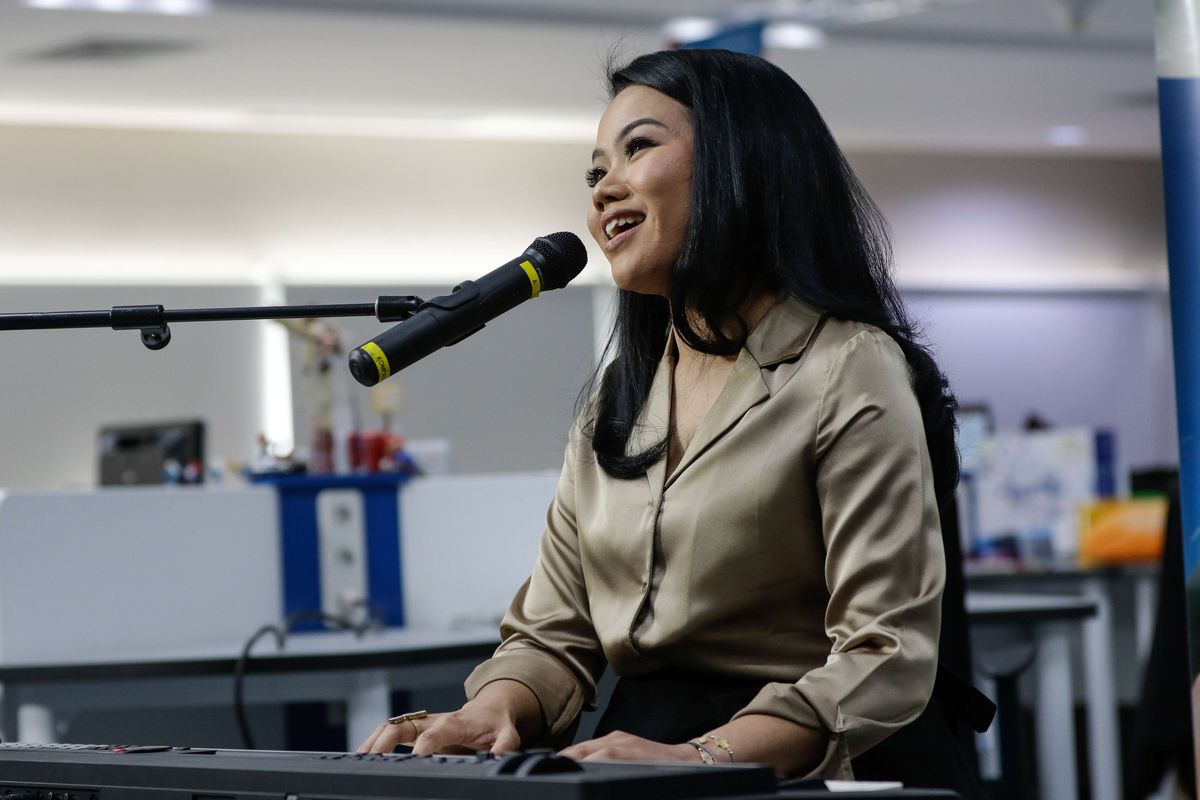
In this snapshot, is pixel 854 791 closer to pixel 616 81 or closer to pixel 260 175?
pixel 616 81

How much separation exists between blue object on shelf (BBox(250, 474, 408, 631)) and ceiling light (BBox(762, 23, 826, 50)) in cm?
343

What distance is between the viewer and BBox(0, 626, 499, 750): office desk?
9.25 feet

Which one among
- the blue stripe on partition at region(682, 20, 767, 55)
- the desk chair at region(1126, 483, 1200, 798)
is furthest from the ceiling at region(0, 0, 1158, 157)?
the desk chair at region(1126, 483, 1200, 798)

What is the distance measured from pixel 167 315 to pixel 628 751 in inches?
19.6

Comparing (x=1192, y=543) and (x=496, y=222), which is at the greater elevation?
(x=496, y=222)

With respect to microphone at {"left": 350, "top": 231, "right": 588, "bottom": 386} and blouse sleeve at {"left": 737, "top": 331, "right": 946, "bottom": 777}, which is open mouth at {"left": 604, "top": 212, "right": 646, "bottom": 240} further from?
blouse sleeve at {"left": 737, "top": 331, "right": 946, "bottom": 777}

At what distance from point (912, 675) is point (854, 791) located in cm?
33

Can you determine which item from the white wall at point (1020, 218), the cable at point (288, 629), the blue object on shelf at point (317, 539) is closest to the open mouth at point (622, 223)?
the cable at point (288, 629)

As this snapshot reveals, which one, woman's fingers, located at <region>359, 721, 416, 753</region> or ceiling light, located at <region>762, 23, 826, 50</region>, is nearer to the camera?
woman's fingers, located at <region>359, 721, 416, 753</region>

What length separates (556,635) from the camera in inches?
56.9

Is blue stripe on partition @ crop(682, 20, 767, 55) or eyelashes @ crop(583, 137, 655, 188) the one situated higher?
blue stripe on partition @ crop(682, 20, 767, 55)

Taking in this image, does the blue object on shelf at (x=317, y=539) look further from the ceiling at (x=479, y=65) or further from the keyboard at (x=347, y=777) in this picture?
the ceiling at (x=479, y=65)

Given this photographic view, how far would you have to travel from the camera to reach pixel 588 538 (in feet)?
4.61

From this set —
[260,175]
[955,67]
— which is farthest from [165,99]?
[955,67]
